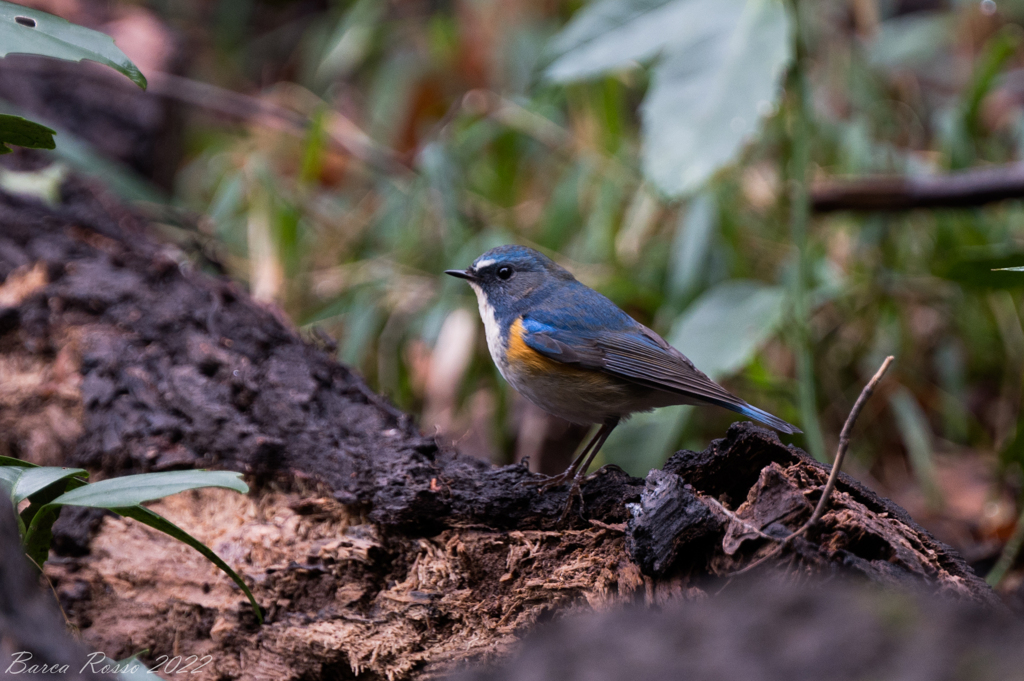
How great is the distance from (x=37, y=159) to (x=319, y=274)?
1.71m

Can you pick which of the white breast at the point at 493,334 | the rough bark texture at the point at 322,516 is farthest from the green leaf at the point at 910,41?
the rough bark texture at the point at 322,516

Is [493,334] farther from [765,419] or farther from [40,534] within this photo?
[40,534]

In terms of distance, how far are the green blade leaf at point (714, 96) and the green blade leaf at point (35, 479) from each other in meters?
2.24

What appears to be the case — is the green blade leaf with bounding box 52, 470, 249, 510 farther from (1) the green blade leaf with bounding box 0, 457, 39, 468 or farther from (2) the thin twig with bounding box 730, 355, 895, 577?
(2) the thin twig with bounding box 730, 355, 895, 577

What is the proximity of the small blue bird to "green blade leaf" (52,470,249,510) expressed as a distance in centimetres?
100

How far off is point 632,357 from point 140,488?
59.1 inches

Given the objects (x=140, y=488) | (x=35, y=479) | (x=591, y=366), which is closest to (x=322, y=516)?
(x=140, y=488)

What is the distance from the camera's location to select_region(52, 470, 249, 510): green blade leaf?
1665 millimetres

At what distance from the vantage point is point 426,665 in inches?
72.8

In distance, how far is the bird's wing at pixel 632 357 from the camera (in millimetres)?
2455

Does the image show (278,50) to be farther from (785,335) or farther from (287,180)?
(785,335)

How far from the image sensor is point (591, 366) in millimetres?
2596

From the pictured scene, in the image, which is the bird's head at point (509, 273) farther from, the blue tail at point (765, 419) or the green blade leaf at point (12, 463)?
the green blade leaf at point (12, 463)

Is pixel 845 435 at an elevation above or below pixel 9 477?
above
